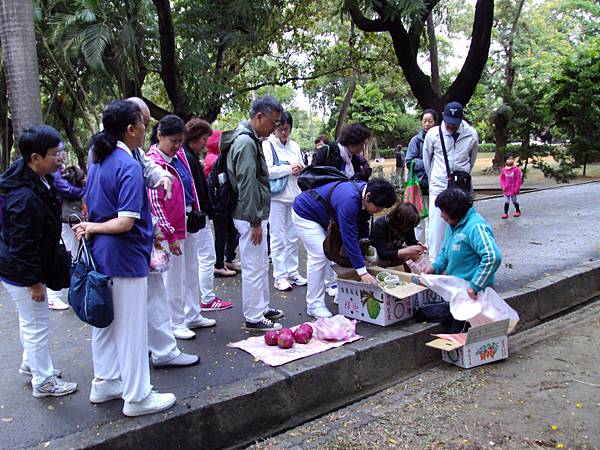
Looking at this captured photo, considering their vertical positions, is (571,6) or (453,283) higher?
(571,6)

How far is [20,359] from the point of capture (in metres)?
4.12

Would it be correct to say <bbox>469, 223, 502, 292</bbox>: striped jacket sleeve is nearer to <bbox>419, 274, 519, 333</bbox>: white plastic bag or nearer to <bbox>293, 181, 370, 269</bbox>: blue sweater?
<bbox>419, 274, 519, 333</bbox>: white plastic bag

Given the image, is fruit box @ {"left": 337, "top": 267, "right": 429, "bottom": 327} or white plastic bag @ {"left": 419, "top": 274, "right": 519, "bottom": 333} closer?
white plastic bag @ {"left": 419, "top": 274, "right": 519, "bottom": 333}

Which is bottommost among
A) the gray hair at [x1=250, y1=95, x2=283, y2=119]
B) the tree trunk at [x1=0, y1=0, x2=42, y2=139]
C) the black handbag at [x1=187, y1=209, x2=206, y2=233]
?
the black handbag at [x1=187, y1=209, x2=206, y2=233]

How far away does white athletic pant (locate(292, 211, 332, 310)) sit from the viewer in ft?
15.6

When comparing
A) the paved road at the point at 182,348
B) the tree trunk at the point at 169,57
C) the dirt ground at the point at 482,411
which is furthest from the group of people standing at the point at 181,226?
the tree trunk at the point at 169,57

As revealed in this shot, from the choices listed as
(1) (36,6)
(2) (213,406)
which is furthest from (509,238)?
(1) (36,6)

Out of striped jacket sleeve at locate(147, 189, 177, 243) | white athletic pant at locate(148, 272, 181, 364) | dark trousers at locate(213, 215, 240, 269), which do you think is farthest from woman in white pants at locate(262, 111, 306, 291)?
white athletic pant at locate(148, 272, 181, 364)

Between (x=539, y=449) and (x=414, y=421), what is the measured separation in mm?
782

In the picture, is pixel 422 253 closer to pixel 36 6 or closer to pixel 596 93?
pixel 36 6

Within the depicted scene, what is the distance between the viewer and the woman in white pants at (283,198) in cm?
575

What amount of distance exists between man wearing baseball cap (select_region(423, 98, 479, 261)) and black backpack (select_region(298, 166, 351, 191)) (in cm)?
Result: 159

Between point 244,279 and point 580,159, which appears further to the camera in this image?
point 580,159

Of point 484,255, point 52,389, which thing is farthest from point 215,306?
point 484,255
